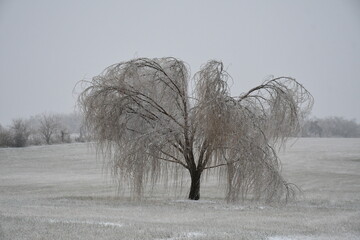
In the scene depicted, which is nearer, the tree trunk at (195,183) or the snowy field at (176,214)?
the snowy field at (176,214)

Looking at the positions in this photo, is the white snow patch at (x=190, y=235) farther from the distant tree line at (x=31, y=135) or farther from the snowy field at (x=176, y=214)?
the distant tree line at (x=31, y=135)

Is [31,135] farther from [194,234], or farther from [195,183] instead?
[194,234]

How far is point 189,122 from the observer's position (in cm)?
1555

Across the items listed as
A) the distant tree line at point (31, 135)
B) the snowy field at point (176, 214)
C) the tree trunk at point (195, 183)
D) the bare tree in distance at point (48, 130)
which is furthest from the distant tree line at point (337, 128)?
the tree trunk at point (195, 183)

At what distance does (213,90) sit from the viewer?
578 inches

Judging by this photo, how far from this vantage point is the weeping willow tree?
14438mm

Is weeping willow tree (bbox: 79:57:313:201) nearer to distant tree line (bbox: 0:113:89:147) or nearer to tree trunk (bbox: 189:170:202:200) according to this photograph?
tree trunk (bbox: 189:170:202:200)

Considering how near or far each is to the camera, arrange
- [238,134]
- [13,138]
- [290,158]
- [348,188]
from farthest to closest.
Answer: [13,138], [290,158], [348,188], [238,134]

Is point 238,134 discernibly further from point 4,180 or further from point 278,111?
point 4,180

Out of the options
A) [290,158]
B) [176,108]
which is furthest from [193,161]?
[290,158]

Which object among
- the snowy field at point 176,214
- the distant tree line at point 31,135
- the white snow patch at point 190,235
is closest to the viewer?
the white snow patch at point 190,235

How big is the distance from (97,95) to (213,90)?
159 inches

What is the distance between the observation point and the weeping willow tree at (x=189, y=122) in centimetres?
1444

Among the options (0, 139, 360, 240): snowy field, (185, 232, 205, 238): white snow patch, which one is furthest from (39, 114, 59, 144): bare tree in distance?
(185, 232, 205, 238): white snow patch
